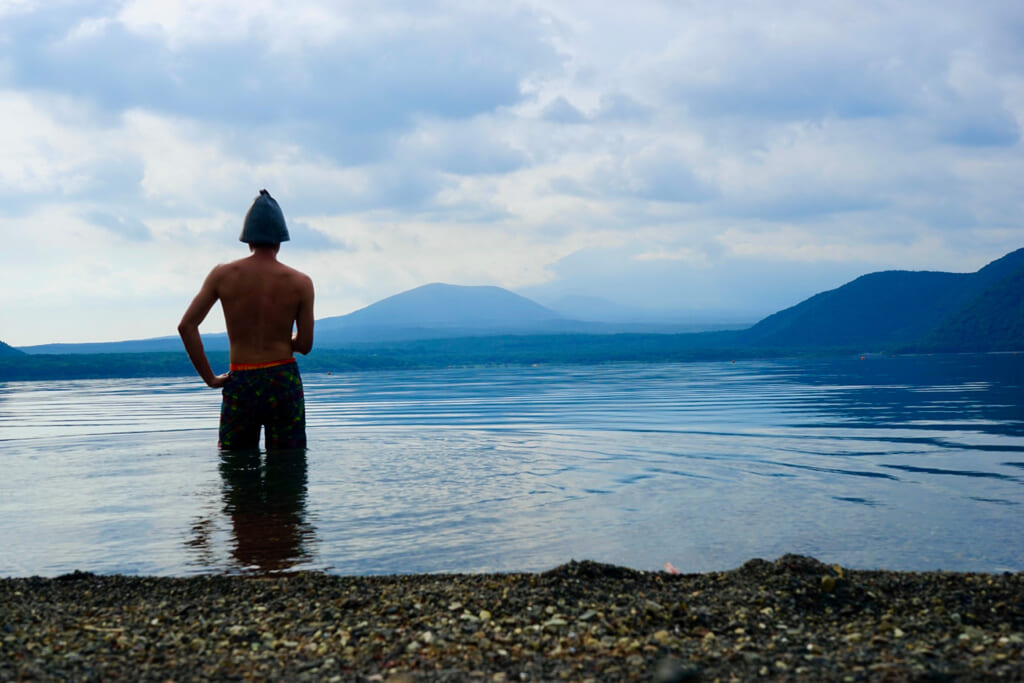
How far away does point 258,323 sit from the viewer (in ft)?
36.3

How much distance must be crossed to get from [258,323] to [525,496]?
386cm

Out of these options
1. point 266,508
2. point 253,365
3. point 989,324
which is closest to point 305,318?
point 253,365

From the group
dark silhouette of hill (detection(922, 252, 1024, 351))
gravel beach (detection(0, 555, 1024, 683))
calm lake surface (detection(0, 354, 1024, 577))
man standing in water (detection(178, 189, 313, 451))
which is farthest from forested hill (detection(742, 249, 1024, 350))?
gravel beach (detection(0, 555, 1024, 683))

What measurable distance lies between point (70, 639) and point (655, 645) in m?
3.34

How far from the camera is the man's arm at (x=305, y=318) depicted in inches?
440

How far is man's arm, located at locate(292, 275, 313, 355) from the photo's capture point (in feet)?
36.6

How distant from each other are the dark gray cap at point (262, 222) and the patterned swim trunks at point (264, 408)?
1.53 meters

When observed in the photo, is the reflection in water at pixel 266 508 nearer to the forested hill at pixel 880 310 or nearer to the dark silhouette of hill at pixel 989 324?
the dark silhouette of hill at pixel 989 324

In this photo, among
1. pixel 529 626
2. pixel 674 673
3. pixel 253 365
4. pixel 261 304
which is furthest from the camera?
pixel 253 365

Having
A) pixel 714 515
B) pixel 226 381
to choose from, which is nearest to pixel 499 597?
pixel 714 515

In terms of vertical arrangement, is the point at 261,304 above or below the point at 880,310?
below

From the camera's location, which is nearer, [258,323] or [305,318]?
[258,323]

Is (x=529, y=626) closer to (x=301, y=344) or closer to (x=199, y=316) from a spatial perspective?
(x=301, y=344)

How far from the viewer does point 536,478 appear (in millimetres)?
11227
